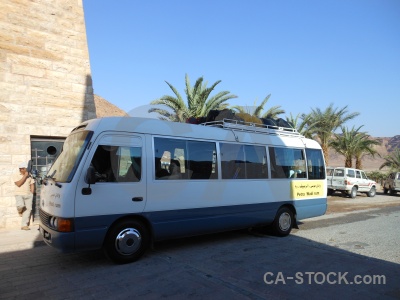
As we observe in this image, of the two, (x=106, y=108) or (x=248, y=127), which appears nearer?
(x=248, y=127)

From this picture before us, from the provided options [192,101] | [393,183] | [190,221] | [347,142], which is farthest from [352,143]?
[190,221]

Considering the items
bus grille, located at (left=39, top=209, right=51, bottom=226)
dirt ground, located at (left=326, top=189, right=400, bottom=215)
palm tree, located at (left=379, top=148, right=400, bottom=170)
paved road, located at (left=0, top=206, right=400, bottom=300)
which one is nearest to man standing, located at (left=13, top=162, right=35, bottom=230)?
paved road, located at (left=0, top=206, right=400, bottom=300)

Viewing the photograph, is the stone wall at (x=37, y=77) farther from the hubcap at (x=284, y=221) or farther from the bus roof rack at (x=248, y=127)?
the hubcap at (x=284, y=221)

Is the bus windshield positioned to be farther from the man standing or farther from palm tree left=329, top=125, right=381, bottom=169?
palm tree left=329, top=125, right=381, bottom=169

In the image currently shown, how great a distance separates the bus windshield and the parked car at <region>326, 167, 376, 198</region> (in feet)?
63.5

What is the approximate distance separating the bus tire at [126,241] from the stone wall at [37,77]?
4.75 m

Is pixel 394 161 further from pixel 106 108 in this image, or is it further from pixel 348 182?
pixel 106 108

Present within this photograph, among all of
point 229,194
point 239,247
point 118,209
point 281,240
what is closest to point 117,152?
point 118,209

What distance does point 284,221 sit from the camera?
8.58 m

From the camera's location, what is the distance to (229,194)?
7406 mm

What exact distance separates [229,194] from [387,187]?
2341cm

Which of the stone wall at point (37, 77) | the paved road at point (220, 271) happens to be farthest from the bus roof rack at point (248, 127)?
the stone wall at point (37, 77)

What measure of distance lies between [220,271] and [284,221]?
3605mm

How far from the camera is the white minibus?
5.45m
